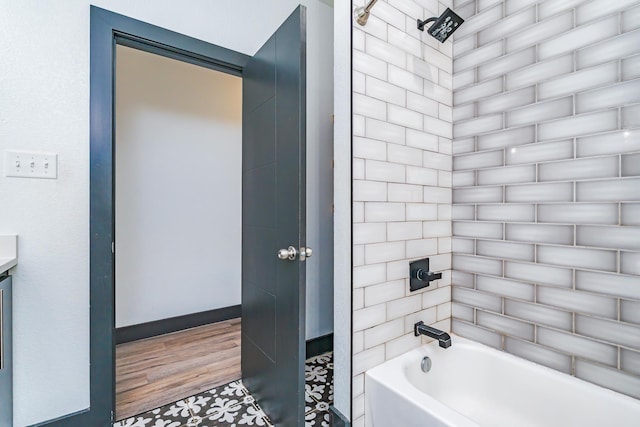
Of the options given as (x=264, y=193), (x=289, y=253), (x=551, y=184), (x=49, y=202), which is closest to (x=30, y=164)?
(x=49, y=202)

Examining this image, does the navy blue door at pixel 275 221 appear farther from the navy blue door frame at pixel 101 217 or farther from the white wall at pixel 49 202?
the white wall at pixel 49 202

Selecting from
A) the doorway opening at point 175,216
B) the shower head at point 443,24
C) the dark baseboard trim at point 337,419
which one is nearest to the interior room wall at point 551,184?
the shower head at point 443,24

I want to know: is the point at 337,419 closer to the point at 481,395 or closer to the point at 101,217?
the point at 481,395

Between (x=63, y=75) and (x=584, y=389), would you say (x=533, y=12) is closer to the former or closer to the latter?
(x=584, y=389)

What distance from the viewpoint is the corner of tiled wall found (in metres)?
1.33

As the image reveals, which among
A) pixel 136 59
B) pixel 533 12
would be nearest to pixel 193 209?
pixel 136 59

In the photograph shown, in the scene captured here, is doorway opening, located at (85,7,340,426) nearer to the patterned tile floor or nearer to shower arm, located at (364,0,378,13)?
the patterned tile floor

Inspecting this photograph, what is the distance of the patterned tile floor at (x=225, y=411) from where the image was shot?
157cm

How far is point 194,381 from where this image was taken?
1958 mm

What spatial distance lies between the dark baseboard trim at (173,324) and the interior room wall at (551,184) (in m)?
2.30

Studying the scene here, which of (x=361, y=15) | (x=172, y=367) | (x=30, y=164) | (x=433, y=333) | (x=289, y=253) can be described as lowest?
(x=172, y=367)

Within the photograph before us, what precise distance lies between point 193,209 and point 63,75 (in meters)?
1.67

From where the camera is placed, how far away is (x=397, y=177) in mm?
1450

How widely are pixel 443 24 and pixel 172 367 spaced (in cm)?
272
